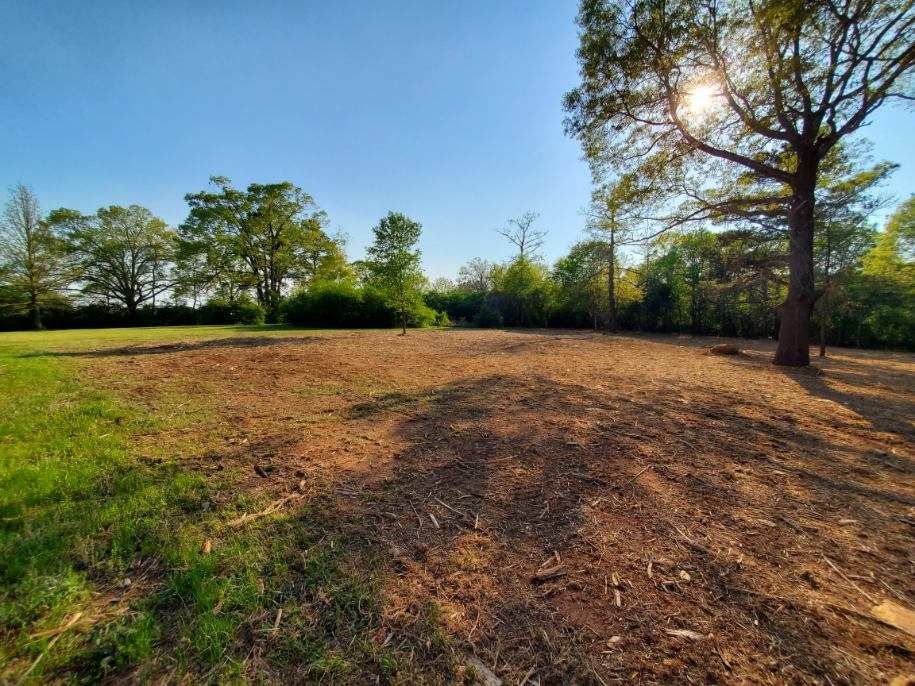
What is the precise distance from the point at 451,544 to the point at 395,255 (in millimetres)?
17509

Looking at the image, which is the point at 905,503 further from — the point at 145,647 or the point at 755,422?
the point at 145,647

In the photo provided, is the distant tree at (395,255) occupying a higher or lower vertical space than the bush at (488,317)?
higher

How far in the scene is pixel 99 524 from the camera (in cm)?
220

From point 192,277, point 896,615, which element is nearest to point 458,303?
point 192,277

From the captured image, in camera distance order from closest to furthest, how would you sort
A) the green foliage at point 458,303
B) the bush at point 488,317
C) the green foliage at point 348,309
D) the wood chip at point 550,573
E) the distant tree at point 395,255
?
the wood chip at point 550,573
the distant tree at point 395,255
the green foliage at point 348,309
the bush at point 488,317
the green foliage at point 458,303

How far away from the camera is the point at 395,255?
714 inches

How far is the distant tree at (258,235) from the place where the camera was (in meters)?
29.0

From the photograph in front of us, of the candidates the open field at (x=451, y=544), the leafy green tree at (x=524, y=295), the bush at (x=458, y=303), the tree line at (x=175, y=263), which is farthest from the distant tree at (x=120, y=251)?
the open field at (x=451, y=544)

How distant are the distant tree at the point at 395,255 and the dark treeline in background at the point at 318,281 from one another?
0.20 ft

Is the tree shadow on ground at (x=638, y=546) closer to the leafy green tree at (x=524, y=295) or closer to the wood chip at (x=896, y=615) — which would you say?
the wood chip at (x=896, y=615)

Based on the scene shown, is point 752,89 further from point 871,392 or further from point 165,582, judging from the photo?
point 165,582

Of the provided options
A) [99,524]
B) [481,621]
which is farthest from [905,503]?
[99,524]

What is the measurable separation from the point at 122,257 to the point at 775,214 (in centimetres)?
4787

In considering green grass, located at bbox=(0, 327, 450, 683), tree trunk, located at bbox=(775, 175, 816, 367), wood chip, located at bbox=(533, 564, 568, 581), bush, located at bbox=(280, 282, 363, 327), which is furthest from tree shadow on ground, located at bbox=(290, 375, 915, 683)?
bush, located at bbox=(280, 282, 363, 327)
